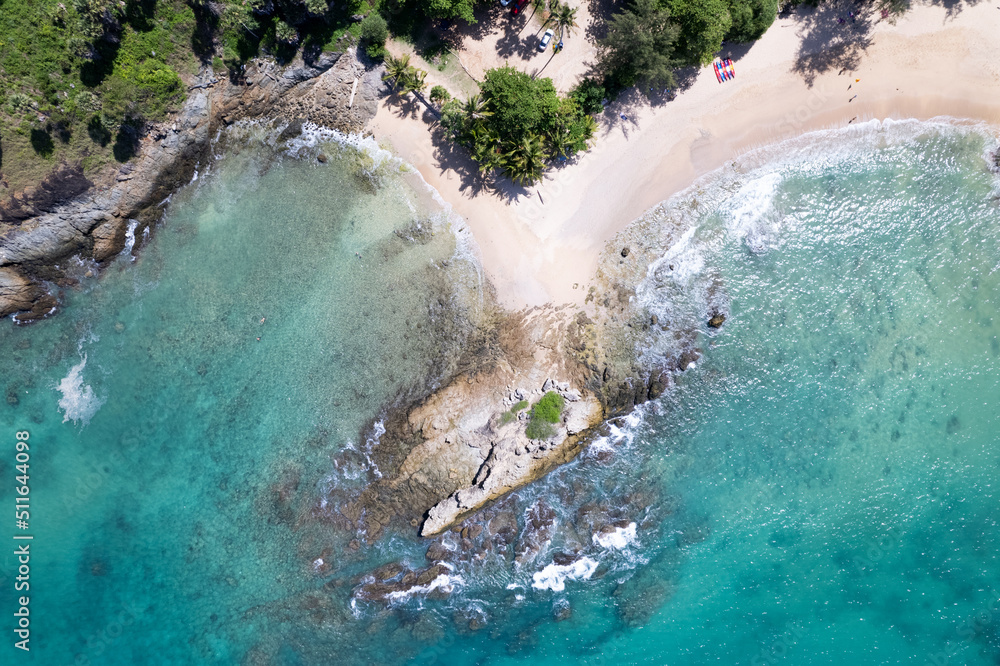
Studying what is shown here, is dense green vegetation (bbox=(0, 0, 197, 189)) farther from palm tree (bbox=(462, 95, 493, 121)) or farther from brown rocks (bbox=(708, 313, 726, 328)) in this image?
brown rocks (bbox=(708, 313, 726, 328))

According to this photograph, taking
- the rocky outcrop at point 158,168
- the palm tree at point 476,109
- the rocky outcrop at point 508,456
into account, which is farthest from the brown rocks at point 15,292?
the palm tree at point 476,109

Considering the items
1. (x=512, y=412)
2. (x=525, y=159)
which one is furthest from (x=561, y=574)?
(x=525, y=159)

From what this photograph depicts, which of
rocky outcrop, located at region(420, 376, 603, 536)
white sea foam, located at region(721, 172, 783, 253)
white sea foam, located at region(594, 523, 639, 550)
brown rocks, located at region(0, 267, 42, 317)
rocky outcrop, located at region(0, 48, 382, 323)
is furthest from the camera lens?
white sea foam, located at region(594, 523, 639, 550)

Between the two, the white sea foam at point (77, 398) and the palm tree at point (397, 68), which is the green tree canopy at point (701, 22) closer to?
the palm tree at point (397, 68)

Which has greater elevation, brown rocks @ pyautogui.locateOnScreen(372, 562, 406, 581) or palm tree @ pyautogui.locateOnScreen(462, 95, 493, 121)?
palm tree @ pyautogui.locateOnScreen(462, 95, 493, 121)

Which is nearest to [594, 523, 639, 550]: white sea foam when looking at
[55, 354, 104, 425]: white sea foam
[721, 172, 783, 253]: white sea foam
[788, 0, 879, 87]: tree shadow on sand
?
[721, 172, 783, 253]: white sea foam

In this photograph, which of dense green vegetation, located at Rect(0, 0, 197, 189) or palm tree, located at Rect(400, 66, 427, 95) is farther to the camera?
palm tree, located at Rect(400, 66, 427, 95)

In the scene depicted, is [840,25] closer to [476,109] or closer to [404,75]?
[476,109]
